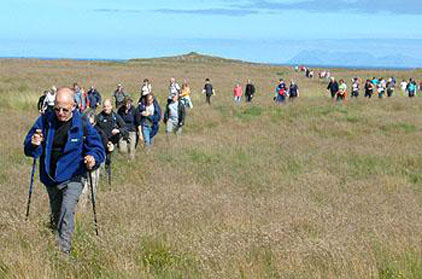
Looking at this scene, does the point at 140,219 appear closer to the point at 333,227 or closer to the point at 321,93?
the point at 333,227

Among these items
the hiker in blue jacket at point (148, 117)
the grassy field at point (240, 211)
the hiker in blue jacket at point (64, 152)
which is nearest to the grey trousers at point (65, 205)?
the hiker in blue jacket at point (64, 152)

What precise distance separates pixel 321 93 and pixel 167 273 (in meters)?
35.8

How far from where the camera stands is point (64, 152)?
5.31m

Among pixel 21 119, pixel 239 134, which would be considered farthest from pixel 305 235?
pixel 21 119

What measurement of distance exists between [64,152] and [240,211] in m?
2.78

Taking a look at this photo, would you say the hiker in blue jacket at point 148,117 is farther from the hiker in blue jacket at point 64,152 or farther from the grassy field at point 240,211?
the hiker in blue jacket at point 64,152

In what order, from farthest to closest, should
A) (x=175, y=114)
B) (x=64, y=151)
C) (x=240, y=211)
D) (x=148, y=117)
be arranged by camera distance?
(x=175, y=114)
(x=148, y=117)
(x=240, y=211)
(x=64, y=151)

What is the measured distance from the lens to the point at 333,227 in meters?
6.57

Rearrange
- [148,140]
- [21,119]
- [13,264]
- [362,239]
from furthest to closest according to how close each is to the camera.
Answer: [21,119] → [148,140] → [362,239] → [13,264]

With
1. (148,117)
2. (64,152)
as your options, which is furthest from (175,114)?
(64,152)

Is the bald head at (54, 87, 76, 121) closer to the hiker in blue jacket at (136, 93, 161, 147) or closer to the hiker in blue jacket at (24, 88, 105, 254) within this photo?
the hiker in blue jacket at (24, 88, 105, 254)

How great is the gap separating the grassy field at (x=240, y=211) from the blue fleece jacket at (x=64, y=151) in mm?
626

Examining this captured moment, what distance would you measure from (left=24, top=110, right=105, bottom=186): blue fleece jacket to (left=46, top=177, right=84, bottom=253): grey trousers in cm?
8

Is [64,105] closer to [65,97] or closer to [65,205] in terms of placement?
[65,97]
